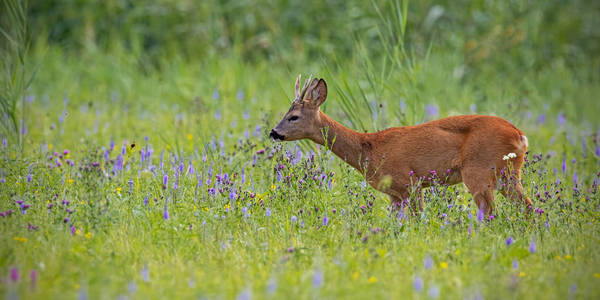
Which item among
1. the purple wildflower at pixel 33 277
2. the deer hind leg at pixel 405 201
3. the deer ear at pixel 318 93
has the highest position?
the deer ear at pixel 318 93

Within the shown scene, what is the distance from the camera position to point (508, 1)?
10.7 m

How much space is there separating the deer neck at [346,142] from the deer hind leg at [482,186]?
0.94 m

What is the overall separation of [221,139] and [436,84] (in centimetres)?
359

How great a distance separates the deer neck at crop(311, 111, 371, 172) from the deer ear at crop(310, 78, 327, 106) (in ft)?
0.47

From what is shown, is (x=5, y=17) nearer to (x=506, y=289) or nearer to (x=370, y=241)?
(x=370, y=241)

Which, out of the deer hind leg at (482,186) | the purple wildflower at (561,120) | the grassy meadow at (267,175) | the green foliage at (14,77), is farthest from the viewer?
the purple wildflower at (561,120)

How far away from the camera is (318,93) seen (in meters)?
5.47

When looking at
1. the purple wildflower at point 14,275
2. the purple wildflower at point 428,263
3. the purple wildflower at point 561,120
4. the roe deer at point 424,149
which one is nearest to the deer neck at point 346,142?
the roe deer at point 424,149

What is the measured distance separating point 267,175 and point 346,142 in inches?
30.0

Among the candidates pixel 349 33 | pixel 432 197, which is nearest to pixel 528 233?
pixel 432 197

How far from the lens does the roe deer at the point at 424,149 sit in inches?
195

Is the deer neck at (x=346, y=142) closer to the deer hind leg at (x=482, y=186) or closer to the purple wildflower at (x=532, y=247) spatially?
the deer hind leg at (x=482, y=186)

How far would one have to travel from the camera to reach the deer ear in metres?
5.44

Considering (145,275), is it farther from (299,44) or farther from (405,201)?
(299,44)
